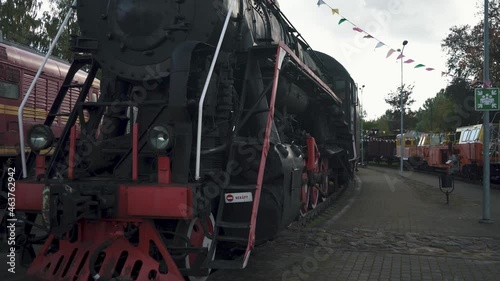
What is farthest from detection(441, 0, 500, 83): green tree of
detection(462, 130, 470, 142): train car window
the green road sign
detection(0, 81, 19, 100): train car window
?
detection(0, 81, 19, 100): train car window

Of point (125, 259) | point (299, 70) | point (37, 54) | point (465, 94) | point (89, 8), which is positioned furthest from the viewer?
point (465, 94)

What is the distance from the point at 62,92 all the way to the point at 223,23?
209 centimetres

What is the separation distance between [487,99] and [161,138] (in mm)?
7976

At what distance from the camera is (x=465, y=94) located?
126 ft

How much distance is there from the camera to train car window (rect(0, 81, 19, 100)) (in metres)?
9.98

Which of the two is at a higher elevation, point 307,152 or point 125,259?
point 307,152

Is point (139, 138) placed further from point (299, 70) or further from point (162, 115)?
point (299, 70)

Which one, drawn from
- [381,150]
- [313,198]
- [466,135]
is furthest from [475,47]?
[313,198]

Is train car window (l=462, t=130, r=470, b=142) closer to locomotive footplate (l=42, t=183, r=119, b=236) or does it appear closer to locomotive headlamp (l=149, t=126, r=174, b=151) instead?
locomotive headlamp (l=149, t=126, r=174, b=151)

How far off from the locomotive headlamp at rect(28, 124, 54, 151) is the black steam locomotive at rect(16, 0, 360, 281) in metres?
0.01

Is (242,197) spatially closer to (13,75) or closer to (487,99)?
(487,99)

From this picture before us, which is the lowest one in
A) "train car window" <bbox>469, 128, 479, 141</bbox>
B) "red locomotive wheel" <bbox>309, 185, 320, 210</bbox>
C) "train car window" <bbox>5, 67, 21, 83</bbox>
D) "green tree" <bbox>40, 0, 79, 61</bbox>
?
"red locomotive wheel" <bbox>309, 185, 320, 210</bbox>

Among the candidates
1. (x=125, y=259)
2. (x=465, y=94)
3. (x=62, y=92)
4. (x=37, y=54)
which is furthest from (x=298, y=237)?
(x=465, y=94)

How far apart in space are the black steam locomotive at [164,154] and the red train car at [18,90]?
4.68 metres
